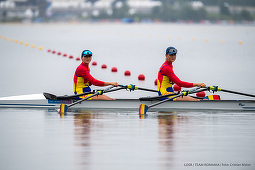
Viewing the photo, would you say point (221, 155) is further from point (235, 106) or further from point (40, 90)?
point (40, 90)

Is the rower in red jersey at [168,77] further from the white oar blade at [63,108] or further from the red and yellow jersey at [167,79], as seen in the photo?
the white oar blade at [63,108]

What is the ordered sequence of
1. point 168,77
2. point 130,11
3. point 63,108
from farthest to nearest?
point 130,11
point 168,77
point 63,108

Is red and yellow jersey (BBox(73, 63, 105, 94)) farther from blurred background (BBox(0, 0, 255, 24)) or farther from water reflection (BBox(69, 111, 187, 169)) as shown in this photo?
blurred background (BBox(0, 0, 255, 24))

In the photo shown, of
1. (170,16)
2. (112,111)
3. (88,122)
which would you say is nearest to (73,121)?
(88,122)

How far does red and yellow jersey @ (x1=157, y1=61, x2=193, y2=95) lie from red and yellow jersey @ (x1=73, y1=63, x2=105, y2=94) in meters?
1.24

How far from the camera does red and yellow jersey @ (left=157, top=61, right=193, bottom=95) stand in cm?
1373

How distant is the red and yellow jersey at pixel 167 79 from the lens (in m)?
13.7

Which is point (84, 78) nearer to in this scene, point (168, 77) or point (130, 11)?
point (168, 77)

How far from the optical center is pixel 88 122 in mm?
12633

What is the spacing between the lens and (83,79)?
562 inches

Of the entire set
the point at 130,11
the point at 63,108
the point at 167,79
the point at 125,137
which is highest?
the point at 130,11

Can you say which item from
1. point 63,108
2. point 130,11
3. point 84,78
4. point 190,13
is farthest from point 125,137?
point 130,11

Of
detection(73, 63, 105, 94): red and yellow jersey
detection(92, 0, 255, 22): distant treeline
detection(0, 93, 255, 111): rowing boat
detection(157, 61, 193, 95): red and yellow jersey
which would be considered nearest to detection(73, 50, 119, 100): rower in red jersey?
detection(73, 63, 105, 94): red and yellow jersey

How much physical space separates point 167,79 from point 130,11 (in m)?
149
